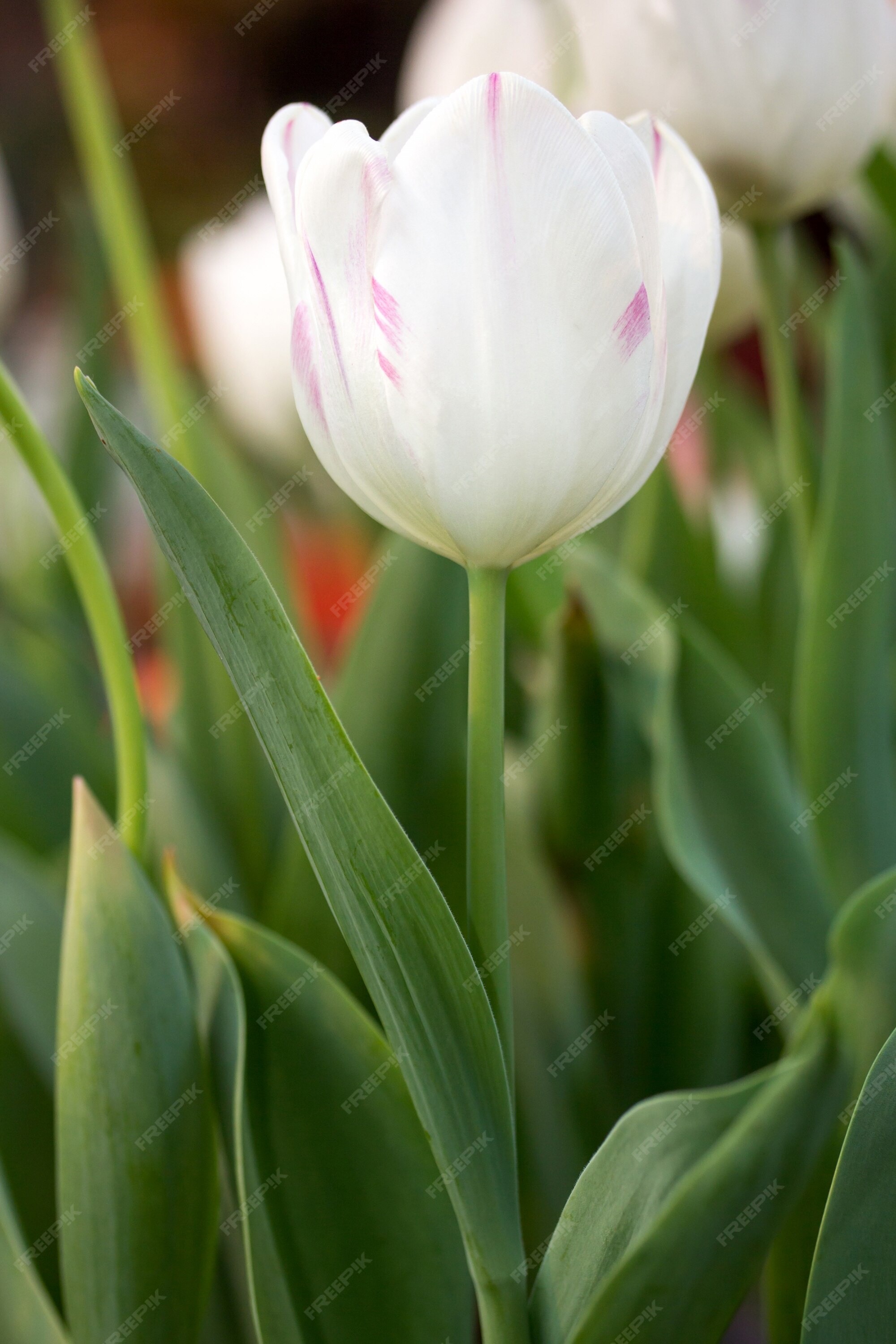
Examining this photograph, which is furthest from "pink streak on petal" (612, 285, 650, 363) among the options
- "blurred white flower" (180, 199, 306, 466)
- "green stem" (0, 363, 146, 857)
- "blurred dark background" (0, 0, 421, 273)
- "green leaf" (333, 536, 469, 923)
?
"blurred dark background" (0, 0, 421, 273)

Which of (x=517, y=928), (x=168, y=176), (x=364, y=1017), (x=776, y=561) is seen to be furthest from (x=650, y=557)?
(x=168, y=176)

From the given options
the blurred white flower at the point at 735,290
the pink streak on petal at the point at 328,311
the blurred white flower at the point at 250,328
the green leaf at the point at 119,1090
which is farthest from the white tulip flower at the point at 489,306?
the blurred white flower at the point at 250,328

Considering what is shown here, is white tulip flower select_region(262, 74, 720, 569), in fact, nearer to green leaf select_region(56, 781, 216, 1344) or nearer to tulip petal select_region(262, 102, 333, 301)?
tulip petal select_region(262, 102, 333, 301)

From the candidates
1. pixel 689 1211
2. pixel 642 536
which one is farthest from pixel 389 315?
pixel 642 536

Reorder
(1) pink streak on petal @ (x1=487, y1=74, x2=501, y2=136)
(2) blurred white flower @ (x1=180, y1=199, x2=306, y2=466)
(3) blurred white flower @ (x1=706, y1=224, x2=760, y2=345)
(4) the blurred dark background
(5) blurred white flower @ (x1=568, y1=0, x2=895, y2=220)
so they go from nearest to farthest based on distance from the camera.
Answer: (1) pink streak on petal @ (x1=487, y1=74, x2=501, y2=136)
(5) blurred white flower @ (x1=568, y1=0, x2=895, y2=220)
(3) blurred white flower @ (x1=706, y1=224, x2=760, y2=345)
(2) blurred white flower @ (x1=180, y1=199, x2=306, y2=466)
(4) the blurred dark background

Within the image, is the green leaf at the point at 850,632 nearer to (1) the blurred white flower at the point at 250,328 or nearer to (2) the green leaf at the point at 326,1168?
(2) the green leaf at the point at 326,1168

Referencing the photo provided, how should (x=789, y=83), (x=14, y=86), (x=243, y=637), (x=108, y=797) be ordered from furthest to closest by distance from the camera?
(x=14, y=86)
(x=108, y=797)
(x=789, y=83)
(x=243, y=637)

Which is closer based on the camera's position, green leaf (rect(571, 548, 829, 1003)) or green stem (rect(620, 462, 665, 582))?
green leaf (rect(571, 548, 829, 1003))

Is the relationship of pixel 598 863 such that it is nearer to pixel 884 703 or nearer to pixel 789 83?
pixel 884 703
